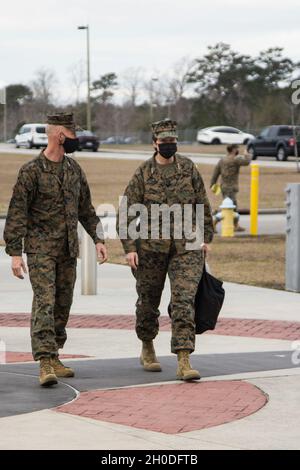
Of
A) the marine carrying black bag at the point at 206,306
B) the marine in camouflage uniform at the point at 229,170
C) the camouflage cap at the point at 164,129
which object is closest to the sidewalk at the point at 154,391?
the marine carrying black bag at the point at 206,306

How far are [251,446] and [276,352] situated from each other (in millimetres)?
3464

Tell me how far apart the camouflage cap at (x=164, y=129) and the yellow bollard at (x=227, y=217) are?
13296 millimetres

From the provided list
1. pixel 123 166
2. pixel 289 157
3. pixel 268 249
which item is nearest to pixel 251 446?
pixel 268 249

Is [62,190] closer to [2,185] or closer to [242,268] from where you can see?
[242,268]

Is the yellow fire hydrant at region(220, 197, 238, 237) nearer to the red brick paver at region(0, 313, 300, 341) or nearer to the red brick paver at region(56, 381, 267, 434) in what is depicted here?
the red brick paver at region(0, 313, 300, 341)

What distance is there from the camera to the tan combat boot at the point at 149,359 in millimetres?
8898

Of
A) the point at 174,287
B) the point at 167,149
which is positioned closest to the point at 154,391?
the point at 174,287

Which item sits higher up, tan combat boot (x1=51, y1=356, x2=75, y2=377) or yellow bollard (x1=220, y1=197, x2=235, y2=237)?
tan combat boot (x1=51, y1=356, x2=75, y2=377)

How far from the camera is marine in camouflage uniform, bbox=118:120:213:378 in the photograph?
8617 mm

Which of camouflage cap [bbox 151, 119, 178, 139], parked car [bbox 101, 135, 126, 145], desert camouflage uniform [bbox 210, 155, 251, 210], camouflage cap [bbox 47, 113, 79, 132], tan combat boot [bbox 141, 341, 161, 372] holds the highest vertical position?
camouflage cap [bbox 47, 113, 79, 132]

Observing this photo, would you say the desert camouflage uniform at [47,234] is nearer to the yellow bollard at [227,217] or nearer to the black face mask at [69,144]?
Result: the black face mask at [69,144]

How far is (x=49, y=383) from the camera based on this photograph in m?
8.17

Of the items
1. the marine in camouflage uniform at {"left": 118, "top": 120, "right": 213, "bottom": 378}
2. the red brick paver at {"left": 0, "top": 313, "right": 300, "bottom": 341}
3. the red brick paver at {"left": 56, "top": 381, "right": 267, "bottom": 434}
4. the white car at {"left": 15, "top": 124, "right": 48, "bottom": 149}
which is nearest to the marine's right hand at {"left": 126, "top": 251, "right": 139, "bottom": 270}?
the marine in camouflage uniform at {"left": 118, "top": 120, "right": 213, "bottom": 378}

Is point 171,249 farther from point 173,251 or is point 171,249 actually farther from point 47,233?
point 47,233
